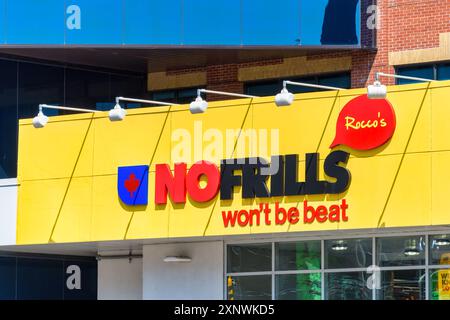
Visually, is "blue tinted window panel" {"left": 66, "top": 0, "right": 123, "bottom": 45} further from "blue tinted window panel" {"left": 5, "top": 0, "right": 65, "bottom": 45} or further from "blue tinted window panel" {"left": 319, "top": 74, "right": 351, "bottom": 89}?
"blue tinted window panel" {"left": 319, "top": 74, "right": 351, "bottom": 89}

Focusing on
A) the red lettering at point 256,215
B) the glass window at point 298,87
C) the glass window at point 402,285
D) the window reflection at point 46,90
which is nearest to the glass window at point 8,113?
the window reflection at point 46,90

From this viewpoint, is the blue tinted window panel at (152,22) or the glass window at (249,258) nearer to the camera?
the glass window at (249,258)

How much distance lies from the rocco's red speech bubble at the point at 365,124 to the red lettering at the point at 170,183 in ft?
10.2

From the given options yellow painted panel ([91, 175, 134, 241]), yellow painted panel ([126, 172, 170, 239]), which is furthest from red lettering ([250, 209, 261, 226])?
yellow painted panel ([91, 175, 134, 241])

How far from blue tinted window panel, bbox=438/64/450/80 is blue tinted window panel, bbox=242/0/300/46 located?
3041 mm

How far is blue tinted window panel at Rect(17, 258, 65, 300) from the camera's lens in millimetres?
26422

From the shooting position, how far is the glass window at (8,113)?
84.9ft

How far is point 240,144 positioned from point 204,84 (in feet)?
18.2

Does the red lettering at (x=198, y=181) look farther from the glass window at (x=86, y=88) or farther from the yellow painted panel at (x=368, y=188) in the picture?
the glass window at (x=86, y=88)

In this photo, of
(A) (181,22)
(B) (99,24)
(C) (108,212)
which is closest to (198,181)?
(C) (108,212)

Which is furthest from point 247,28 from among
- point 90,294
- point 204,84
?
point 90,294

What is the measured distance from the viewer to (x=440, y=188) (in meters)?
17.5

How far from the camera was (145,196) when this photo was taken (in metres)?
20.3
